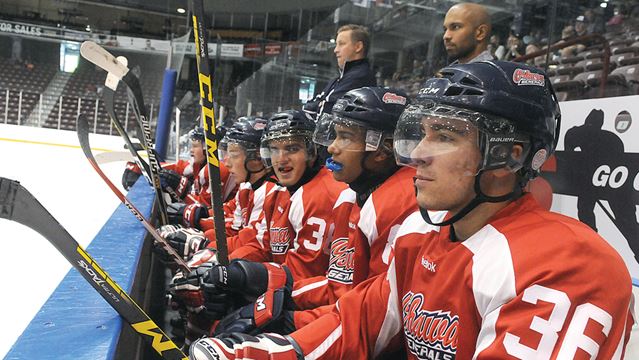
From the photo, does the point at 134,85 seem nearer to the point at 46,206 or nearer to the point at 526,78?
the point at 46,206

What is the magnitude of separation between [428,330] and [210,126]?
3.62 feet

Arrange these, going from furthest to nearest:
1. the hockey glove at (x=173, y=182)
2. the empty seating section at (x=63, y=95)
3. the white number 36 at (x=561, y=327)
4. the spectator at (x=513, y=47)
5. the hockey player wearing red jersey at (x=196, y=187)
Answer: the empty seating section at (x=63, y=95)
the hockey glove at (x=173, y=182)
the hockey player wearing red jersey at (x=196, y=187)
the spectator at (x=513, y=47)
the white number 36 at (x=561, y=327)

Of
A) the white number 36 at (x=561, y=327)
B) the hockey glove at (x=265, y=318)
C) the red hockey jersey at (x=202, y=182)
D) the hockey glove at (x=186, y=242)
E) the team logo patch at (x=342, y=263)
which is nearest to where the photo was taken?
the white number 36 at (x=561, y=327)

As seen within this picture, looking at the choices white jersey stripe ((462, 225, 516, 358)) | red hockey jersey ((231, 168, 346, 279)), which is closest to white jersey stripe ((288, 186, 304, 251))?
red hockey jersey ((231, 168, 346, 279))

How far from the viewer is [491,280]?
80 centimetres

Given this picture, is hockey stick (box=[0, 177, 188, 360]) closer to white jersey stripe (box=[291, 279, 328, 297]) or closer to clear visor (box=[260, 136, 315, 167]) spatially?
white jersey stripe (box=[291, 279, 328, 297])

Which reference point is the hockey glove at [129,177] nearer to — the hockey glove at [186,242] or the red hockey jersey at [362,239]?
the hockey glove at [186,242]

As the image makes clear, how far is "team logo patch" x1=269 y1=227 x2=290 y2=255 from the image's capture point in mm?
1876

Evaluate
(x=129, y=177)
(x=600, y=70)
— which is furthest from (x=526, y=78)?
(x=129, y=177)

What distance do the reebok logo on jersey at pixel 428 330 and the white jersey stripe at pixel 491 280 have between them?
0.06m

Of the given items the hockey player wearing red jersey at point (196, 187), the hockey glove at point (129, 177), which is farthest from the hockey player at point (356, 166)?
the hockey glove at point (129, 177)

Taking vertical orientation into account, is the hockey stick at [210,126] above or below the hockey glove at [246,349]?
above

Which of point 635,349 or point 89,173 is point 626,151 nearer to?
point 635,349

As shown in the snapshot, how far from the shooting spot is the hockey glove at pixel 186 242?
2.34 metres
